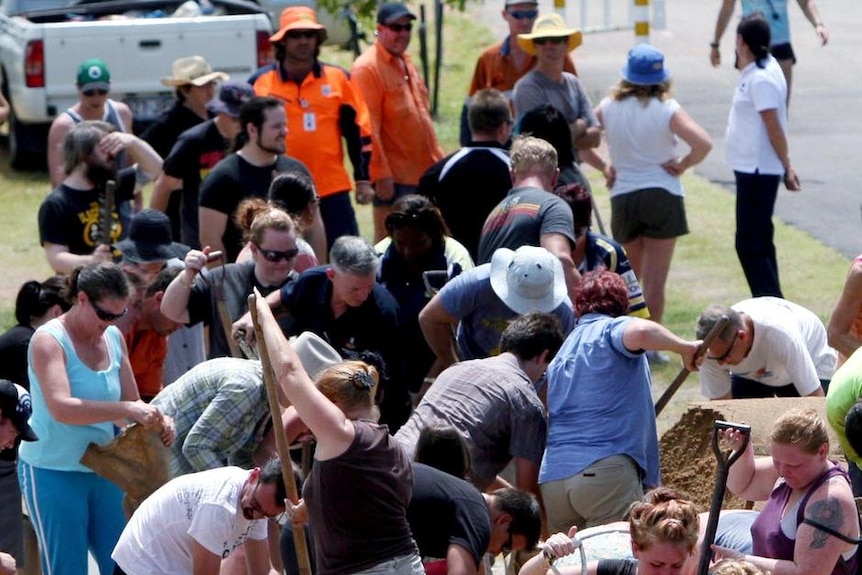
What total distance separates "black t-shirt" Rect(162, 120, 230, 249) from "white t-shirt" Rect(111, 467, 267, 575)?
12.6 feet

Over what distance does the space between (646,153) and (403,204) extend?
2.89 m

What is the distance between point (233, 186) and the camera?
8.24 m

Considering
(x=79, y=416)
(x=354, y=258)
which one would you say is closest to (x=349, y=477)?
(x=79, y=416)

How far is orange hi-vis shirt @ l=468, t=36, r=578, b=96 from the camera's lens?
11.1 meters

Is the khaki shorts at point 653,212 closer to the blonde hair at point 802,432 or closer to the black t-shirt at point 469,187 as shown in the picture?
the black t-shirt at point 469,187

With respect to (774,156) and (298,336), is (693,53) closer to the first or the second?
(774,156)

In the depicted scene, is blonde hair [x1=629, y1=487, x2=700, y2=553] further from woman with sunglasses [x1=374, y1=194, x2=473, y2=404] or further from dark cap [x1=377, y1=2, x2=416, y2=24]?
dark cap [x1=377, y1=2, x2=416, y2=24]

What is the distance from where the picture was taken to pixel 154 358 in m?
7.27

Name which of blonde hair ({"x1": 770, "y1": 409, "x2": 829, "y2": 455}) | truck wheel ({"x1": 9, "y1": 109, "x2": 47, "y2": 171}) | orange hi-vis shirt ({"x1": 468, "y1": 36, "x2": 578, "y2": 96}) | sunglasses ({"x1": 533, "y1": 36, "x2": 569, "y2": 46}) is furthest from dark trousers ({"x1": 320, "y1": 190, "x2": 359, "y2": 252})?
truck wheel ({"x1": 9, "y1": 109, "x2": 47, "y2": 171})

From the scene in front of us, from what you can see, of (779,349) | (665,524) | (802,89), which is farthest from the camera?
(802,89)

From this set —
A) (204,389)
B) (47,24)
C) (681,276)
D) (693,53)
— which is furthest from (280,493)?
(693,53)

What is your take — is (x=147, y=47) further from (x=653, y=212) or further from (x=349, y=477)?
(x=349, y=477)

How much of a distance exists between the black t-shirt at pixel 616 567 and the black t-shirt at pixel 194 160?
462 centimetres

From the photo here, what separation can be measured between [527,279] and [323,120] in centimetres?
333
